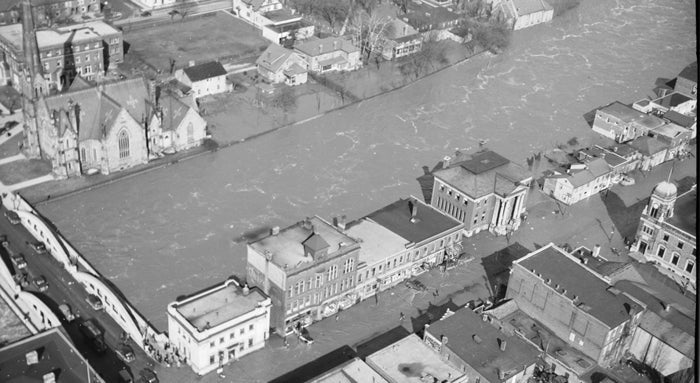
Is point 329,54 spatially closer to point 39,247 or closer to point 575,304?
point 39,247


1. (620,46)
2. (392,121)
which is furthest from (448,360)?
(620,46)

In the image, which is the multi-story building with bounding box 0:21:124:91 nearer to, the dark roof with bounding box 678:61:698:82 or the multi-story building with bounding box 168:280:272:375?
the multi-story building with bounding box 168:280:272:375

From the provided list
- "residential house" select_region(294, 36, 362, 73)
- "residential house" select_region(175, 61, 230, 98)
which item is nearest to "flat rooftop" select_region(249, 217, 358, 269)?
"residential house" select_region(175, 61, 230, 98)

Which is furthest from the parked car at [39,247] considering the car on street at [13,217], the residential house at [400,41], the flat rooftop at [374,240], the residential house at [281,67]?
the residential house at [400,41]

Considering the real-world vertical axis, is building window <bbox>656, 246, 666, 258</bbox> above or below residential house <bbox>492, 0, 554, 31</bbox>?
below

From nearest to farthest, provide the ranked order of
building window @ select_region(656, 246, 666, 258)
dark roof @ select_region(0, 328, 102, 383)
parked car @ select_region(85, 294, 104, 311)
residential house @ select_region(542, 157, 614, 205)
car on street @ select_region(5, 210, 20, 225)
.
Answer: dark roof @ select_region(0, 328, 102, 383), parked car @ select_region(85, 294, 104, 311), car on street @ select_region(5, 210, 20, 225), building window @ select_region(656, 246, 666, 258), residential house @ select_region(542, 157, 614, 205)

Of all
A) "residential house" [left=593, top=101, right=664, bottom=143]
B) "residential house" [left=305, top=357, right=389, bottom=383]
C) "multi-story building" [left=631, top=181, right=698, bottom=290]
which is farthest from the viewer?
"residential house" [left=593, top=101, right=664, bottom=143]

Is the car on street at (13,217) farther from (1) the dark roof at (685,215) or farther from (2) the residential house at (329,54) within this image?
(1) the dark roof at (685,215)
